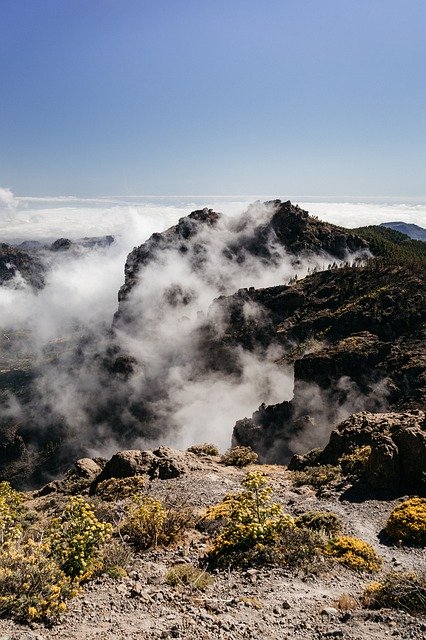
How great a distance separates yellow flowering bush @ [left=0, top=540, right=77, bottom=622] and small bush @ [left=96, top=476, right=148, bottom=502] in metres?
11.1

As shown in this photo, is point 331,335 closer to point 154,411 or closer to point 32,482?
point 154,411

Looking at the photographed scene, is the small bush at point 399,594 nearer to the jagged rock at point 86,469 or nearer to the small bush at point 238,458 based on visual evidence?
the small bush at point 238,458

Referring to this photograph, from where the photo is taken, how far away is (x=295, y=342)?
12044 cm

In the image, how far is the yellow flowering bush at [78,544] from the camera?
11.5m

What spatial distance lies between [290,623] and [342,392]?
66609 mm

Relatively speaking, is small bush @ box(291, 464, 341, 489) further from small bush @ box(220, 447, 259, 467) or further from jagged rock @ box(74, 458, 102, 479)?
jagged rock @ box(74, 458, 102, 479)

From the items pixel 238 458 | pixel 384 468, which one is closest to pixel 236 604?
pixel 384 468

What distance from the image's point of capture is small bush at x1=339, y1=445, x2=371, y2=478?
22.9 metres

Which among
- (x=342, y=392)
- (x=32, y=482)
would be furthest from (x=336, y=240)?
(x=32, y=482)

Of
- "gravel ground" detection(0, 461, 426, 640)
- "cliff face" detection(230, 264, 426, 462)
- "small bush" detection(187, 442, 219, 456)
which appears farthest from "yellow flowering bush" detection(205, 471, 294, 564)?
"cliff face" detection(230, 264, 426, 462)

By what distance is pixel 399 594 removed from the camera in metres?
10.7

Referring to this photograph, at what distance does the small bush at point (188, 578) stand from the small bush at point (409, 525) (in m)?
7.61

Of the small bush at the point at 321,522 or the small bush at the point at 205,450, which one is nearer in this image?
the small bush at the point at 321,522

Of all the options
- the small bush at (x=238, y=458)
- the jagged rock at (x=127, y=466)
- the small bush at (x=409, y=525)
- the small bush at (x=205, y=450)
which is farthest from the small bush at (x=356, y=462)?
the jagged rock at (x=127, y=466)
